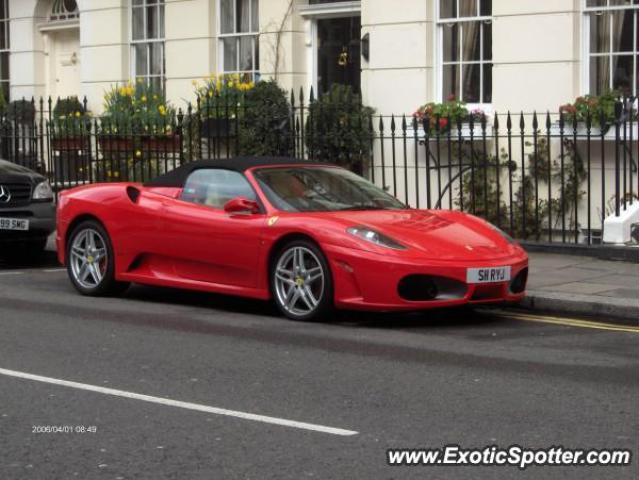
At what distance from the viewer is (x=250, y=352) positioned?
367 inches

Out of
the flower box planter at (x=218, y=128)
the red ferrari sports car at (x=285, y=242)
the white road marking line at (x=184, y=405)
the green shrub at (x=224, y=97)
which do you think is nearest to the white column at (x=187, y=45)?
the green shrub at (x=224, y=97)

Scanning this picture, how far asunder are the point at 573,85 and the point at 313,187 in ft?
17.2

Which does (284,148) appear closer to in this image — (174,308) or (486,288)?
(174,308)

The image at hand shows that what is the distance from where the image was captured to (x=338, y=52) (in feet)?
61.1

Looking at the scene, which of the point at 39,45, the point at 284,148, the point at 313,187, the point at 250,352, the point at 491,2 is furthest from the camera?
the point at 39,45

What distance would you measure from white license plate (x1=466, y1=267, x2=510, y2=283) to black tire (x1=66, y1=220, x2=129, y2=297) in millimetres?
3601

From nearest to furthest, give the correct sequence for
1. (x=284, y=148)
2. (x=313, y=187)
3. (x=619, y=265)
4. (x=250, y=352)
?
(x=250, y=352) < (x=313, y=187) < (x=619, y=265) < (x=284, y=148)

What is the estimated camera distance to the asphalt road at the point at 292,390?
6.31 meters

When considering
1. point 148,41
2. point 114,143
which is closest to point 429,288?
point 114,143

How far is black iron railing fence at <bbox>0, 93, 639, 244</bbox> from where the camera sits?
49.8ft

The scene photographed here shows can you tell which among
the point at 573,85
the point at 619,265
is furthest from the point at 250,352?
Answer: the point at 573,85

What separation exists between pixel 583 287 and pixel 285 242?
3079 millimetres

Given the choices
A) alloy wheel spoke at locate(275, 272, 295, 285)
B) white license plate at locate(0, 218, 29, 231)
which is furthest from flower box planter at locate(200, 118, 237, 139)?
alloy wheel spoke at locate(275, 272, 295, 285)

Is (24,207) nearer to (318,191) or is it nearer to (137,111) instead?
(318,191)
